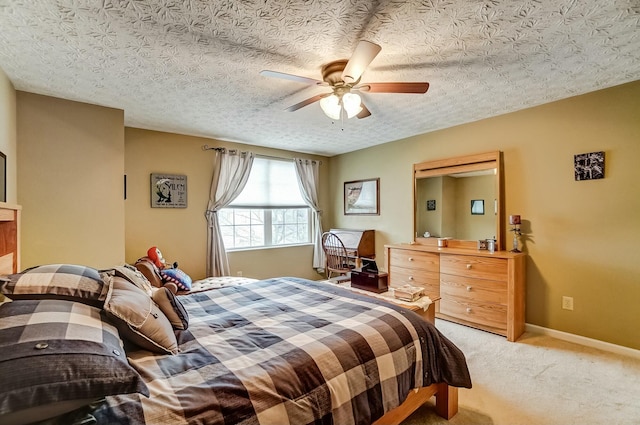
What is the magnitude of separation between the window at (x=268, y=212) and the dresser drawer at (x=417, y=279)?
186 centimetres

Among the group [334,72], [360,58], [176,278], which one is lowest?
[176,278]

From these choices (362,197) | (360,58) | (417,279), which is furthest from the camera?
(362,197)

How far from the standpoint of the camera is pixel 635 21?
5.49 ft

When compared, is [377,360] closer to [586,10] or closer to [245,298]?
[245,298]

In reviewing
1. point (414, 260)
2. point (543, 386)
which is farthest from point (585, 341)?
point (414, 260)

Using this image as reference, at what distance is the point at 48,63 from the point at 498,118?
4146 millimetres

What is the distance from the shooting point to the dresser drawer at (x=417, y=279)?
3451 millimetres

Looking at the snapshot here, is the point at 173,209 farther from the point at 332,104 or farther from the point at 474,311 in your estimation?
the point at 474,311

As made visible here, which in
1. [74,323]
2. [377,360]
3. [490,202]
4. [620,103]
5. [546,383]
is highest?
[620,103]

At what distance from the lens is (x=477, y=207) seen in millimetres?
3477

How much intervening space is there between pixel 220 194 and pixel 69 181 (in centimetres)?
171

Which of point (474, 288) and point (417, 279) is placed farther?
point (417, 279)

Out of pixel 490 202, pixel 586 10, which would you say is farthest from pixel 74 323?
pixel 490 202

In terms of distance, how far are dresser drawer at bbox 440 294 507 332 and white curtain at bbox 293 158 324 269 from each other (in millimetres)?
2303
